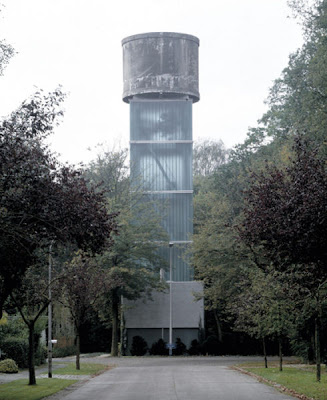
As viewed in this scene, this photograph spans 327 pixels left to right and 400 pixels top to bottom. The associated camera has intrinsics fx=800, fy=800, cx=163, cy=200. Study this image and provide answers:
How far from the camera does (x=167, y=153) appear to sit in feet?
210

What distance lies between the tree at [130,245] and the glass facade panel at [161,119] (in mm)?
3905

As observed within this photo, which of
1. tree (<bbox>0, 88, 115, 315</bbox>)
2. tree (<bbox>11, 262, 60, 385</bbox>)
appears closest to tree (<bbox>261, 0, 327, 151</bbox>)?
tree (<bbox>11, 262, 60, 385</bbox>)

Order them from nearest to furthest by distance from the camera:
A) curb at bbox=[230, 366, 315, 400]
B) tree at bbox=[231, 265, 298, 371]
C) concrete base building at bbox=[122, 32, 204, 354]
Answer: curb at bbox=[230, 366, 315, 400] < tree at bbox=[231, 265, 298, 371] < concrete base building at bbox=[122, 32, 204, 354]

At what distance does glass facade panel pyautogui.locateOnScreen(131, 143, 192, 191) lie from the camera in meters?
63.9

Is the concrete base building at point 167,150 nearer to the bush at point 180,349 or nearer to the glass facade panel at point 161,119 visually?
the glass facade panel at point 161,119

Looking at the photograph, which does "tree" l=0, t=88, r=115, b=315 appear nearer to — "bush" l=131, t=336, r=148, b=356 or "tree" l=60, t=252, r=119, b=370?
"tree" l=60, t=252, r=119, b=370

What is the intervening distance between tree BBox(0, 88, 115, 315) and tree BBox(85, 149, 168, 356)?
33665 mm

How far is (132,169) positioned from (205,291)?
45.5 feet

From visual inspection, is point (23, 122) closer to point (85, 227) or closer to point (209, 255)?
point (85, 227)

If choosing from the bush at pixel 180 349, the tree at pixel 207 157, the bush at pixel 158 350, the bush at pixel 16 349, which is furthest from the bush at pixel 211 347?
the tree at pixel 207 157

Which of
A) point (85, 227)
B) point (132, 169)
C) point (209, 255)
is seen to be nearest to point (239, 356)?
point (209, 255)

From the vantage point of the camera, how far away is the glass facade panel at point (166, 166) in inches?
2515

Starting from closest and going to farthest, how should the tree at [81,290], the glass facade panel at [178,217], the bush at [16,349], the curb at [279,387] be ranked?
the curb at [279,387]
the tree at [81,290]
the bush at [16,349]
the glass facade panel at [178,217]

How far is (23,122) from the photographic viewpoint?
1794 centimetres
